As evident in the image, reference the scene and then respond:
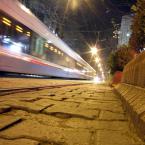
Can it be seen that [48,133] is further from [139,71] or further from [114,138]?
[139,71]

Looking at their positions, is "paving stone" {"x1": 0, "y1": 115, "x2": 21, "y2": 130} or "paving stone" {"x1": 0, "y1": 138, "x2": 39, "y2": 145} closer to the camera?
"paving stone" {"x1": 0, "y1": 138, "x2": 39, "y2": 145}

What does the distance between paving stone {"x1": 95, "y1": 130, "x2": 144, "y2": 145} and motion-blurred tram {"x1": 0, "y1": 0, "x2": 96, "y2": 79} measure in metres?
7.64

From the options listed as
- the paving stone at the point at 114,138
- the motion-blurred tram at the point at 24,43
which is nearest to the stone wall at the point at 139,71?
the paving stone at the point at 114,138

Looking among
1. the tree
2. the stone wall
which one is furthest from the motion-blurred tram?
the stone wall

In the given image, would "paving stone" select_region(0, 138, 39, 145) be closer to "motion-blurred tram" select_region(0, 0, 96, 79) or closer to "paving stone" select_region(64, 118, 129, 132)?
"paving stone" select_region(64, 118, 129, 132)

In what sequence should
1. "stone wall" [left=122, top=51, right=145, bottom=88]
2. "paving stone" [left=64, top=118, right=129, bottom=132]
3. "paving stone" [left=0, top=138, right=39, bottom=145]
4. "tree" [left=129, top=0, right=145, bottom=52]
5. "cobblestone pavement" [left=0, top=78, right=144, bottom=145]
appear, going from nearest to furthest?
"paving stone" [left=0, top=138, right=39, bottom=145] < "cobblestone pavement" [left=0, top=78, right=144, bottom=145] < "paving stone" [left=64, top=118, right=129, bottom=132] < "stone wall" [left=122, top=51, right=145, bottom=88] < "tree" [left=129, top=0, right=145, bottom=52]

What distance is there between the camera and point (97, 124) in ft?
8.94

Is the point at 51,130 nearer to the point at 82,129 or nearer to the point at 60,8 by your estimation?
the point at 82,129

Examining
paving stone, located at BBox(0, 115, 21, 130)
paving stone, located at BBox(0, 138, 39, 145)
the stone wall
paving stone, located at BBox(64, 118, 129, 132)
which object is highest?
the stone wall

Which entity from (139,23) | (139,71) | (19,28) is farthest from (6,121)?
(19,28)

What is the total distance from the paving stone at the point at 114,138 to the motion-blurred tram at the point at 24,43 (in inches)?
301

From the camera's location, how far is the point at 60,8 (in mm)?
28453

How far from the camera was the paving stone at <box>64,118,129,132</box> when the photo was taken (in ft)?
8.39

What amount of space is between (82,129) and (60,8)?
2729 cm
